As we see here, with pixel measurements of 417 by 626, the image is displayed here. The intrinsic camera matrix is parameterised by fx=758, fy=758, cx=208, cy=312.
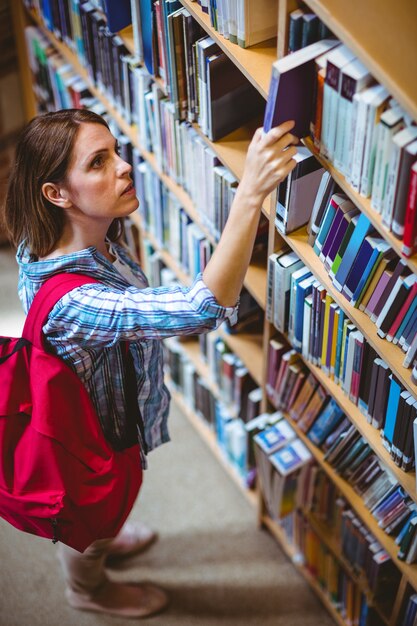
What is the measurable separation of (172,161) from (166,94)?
0.20 meters

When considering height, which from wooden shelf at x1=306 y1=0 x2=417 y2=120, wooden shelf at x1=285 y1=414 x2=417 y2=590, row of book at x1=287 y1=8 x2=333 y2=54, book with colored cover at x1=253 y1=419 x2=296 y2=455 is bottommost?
wooden shelf at x1=285 y1=414 x2=417 y2=590

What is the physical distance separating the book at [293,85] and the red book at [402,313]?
1.27 ft

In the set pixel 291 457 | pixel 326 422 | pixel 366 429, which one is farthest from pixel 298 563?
pixel 366 429

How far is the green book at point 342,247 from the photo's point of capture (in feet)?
4.87

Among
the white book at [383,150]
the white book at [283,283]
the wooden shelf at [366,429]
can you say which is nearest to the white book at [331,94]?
the white book at [383,150]

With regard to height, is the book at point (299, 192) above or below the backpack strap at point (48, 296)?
→ below

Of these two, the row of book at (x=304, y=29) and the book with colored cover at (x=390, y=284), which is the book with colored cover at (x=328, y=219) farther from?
the row of book at (x=304, y=29)

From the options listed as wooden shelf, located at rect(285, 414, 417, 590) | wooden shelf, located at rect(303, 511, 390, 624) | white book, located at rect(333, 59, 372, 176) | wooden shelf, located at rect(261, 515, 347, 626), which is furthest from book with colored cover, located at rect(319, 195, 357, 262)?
wooden shelf, located at rect(261, 515, 347, 626)

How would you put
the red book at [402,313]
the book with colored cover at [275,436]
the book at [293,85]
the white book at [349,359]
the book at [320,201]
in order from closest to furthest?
the book at [293,85] < the red book at [402,313] < the book at [320,201] < the white book at [349,359] < the book with colored cover at [275,436]

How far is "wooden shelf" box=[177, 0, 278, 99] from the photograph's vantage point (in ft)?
4.91

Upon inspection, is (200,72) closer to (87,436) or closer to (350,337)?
(350,337)

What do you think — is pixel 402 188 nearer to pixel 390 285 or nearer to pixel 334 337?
pixel 390 285

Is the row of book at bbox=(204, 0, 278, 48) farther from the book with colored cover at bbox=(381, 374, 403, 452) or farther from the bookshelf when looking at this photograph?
the book with colored cover at bbox=(381, 374, 403, 452)

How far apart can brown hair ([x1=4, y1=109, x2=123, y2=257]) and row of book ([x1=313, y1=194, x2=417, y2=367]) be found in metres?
0.54
